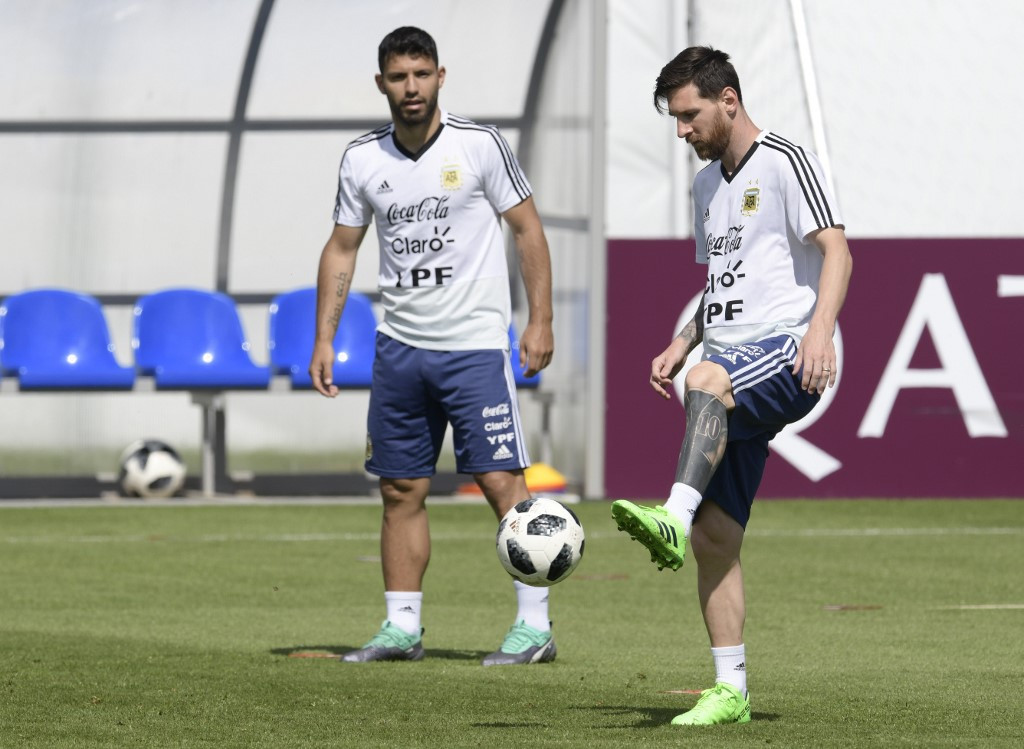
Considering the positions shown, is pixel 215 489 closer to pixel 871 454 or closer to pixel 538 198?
pixel 538 198

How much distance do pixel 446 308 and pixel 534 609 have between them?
3.48ft

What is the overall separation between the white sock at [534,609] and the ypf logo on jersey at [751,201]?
1.90 m

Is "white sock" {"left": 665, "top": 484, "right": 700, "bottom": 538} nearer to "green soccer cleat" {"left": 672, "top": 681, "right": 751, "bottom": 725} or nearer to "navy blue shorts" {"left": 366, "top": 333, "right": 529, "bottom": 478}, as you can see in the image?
"green soccer cleat" {"left": 672, "top": 681, "right": 751, "bottom": 725}

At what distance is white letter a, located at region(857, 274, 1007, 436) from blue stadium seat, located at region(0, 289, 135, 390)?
18.4 feet

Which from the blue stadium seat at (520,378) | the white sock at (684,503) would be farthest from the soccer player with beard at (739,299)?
the blue stadium seat at (520,378)

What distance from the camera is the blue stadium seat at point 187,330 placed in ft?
50.3

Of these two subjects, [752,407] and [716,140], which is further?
[716,140]

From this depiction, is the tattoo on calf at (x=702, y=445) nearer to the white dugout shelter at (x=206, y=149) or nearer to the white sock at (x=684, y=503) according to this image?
the white sock at (x=684, y=503)

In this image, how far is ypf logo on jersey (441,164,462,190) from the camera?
6859 millimetres

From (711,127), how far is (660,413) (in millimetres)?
8465

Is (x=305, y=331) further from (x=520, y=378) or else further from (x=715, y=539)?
(x=715, y=539)

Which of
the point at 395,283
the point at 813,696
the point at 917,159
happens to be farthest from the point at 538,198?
the point at 813,696

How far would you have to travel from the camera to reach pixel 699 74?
523cm

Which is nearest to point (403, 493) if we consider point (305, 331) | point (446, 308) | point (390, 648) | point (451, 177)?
point (390, 648)
